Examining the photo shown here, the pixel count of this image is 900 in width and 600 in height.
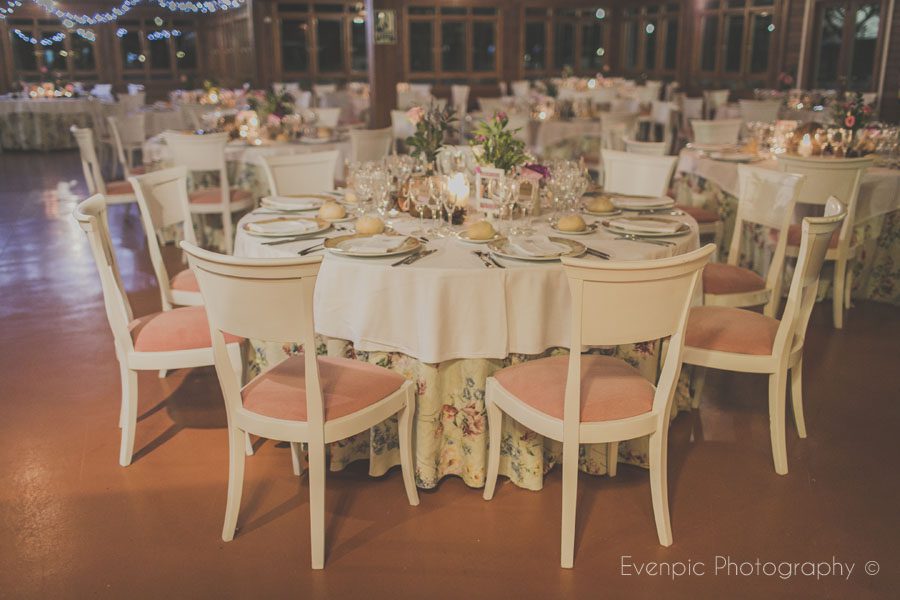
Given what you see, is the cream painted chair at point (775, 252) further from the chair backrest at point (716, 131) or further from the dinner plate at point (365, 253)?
the chair backrest at point (716, 131)

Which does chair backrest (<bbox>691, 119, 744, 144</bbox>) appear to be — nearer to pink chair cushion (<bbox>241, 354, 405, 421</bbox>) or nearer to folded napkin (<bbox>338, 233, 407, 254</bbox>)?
folded napkin (<bbox>338, 233, 407, 254</bbox>)

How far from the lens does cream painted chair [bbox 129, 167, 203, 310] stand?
146 inches

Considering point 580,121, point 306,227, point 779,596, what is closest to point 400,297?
point 306,227

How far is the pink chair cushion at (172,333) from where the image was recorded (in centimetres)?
312

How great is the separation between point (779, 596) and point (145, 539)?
2.07 metres

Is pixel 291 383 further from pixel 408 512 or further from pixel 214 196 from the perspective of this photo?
pixel 214 196

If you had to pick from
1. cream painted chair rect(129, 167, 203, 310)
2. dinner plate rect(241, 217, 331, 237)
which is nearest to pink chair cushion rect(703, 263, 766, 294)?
dinner plate rect(241, 217, 331, 237)

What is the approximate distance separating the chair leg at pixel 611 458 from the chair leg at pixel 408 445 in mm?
758

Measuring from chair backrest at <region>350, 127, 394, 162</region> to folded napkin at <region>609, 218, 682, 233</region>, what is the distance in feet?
9.41

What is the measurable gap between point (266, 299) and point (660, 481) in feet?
4.58

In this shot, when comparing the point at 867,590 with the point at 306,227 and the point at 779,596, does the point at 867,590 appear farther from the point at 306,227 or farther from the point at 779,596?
the point at 306,227

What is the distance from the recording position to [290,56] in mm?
15805

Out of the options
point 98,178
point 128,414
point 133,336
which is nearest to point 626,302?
point 133,336

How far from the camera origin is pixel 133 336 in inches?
124
